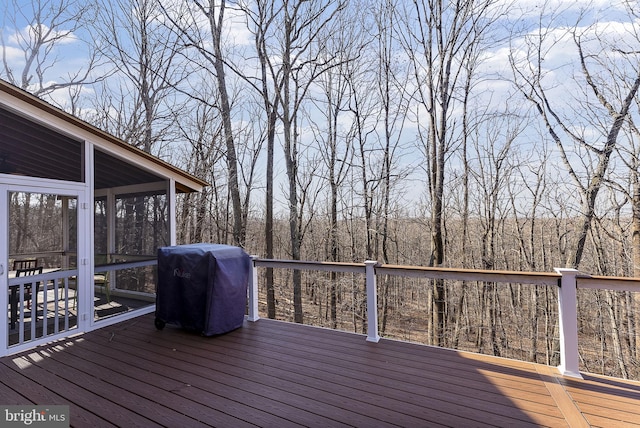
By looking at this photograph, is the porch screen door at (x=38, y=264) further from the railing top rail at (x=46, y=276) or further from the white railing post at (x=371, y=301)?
the white railing post at (x=371, y=301)

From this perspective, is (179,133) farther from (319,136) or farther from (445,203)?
(445,203)

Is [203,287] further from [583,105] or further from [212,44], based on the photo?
[212,44]

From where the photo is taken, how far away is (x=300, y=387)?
2664 mm

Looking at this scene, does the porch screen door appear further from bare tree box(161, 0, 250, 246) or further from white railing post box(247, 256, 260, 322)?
bare tree box(161, 0, 250, 246)

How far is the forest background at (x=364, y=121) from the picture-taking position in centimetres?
830

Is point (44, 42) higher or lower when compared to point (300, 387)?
higher

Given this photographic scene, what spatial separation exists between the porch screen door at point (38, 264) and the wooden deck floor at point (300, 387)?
1.28ft

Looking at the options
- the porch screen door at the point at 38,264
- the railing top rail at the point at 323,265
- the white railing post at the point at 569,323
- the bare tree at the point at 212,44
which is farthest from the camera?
the bare tree at the point at 212,44

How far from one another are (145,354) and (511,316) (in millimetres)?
9859

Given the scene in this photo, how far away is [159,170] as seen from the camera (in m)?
5.07

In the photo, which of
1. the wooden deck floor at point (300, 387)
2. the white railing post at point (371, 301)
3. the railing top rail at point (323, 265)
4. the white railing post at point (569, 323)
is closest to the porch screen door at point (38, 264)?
the wooden deck floor at point (300, 387)

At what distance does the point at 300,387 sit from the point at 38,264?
3.33 m

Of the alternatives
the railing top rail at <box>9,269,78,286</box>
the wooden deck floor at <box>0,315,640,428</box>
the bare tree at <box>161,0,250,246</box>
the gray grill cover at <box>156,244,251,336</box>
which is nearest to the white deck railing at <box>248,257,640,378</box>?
the wooden deck floor at <box>0,315,640,428</box>

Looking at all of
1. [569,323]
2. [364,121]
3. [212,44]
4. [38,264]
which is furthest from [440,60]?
[38,264]
